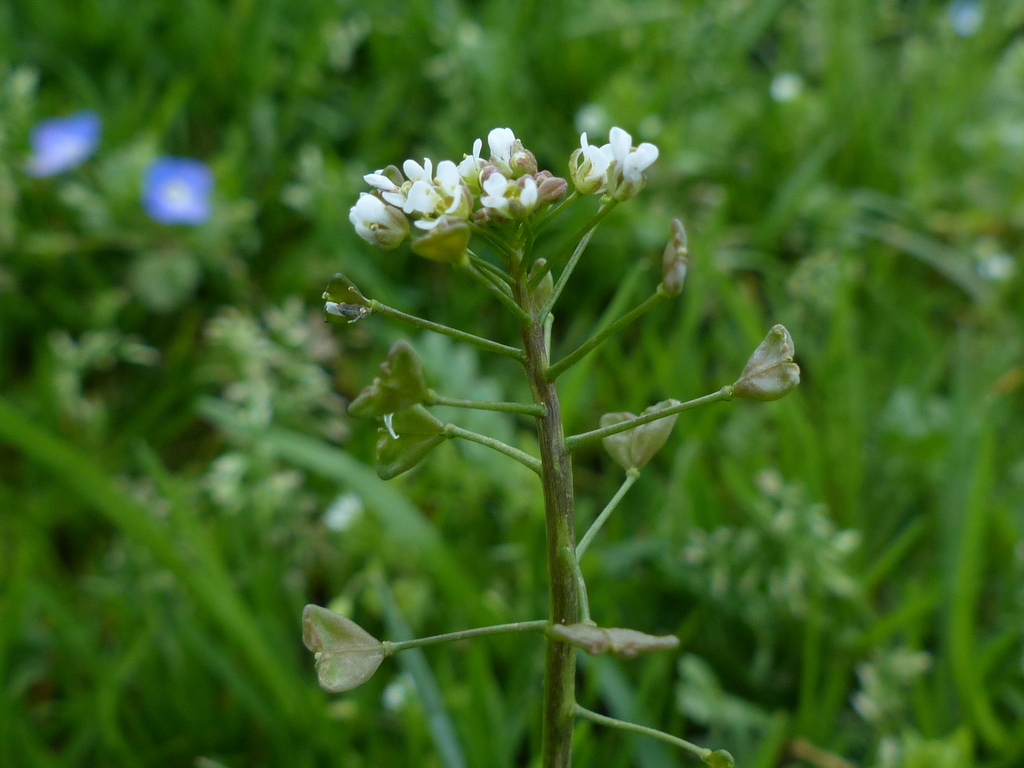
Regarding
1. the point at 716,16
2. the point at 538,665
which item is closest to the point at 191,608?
the point at 538,665

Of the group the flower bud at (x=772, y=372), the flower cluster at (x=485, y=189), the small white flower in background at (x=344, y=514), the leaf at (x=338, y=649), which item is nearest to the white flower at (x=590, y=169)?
the flower cluster at (x=485, y=189)

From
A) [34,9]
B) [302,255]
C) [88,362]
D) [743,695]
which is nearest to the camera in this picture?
[743,695]

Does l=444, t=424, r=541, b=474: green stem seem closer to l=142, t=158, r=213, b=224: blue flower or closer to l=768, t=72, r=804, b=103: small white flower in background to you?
l=142, t=158, r=213, b=224: blue flower

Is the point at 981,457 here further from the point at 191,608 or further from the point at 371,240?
the point at 191,608

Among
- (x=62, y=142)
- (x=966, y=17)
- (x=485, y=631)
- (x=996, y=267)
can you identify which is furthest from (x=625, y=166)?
(x=966, y=17)

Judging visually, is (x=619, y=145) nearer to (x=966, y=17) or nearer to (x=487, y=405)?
(x=487, y=405)

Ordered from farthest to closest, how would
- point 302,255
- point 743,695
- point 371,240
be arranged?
1. point 302,255
2. point 743,695
3. point 371,240

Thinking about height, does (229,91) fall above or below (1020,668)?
above
